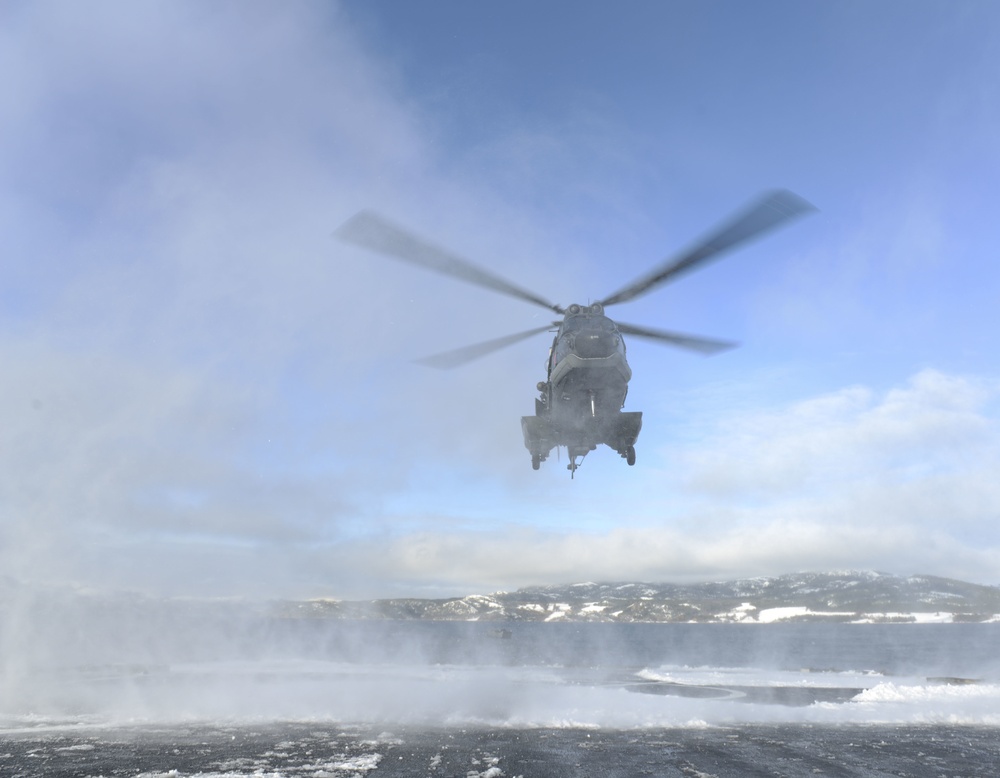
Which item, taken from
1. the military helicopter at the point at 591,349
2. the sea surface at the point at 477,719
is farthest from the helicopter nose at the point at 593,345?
the sea surface at the point at 477,719

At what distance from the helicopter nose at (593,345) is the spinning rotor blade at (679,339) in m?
1.51

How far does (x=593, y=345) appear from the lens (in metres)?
19.0

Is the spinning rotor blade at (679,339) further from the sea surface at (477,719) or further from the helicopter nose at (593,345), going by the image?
the sea surface at (477,719)

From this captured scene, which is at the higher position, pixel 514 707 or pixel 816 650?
pixel 514 707

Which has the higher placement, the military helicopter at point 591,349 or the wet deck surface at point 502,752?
the military helicopter at point 591,349

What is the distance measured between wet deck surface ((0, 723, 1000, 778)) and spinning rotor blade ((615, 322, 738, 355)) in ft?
69.8

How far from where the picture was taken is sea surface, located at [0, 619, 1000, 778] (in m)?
32.3

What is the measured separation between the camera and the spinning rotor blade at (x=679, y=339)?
62.0 ft

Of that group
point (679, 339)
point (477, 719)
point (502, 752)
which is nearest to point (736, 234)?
Answer: point (679, 339)

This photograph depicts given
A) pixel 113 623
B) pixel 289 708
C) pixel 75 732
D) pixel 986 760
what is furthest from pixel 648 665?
pixel 113 623

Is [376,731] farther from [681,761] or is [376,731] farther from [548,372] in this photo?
[548,372]

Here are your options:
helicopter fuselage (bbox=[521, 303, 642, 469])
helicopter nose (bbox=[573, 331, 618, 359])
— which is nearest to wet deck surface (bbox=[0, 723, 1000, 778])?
helicopter fuselage (bbox=[521, 303, 642, 469])

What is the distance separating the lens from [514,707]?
57031 millimetres

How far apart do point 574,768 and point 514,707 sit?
2738 centimetres
